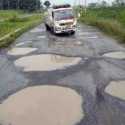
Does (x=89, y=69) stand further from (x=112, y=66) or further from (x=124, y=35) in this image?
(x=124, y=35)

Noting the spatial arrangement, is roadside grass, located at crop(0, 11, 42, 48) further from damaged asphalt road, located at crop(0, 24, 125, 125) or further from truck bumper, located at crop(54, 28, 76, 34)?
damaged asphalt road, located at crop(0, 24, 125, 125)

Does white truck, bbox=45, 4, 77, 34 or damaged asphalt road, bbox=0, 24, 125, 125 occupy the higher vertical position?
white truck, bbox=45, 4, 77, 34

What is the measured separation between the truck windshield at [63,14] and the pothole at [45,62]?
1240cm

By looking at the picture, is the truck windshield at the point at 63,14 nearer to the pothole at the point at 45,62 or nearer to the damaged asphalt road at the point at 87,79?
the damaged asphalt road at the point at 87,79

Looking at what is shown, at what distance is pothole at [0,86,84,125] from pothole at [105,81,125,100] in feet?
2.78

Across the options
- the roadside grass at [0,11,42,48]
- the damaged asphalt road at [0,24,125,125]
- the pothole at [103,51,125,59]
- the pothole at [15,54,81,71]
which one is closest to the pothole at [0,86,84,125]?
the damaged asphalt road at [0,24,125,125]

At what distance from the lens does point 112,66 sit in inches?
427

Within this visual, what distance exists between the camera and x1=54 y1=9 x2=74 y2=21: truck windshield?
1016 inches

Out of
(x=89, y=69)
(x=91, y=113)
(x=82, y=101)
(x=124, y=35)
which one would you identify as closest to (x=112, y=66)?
(x=89, y=69)

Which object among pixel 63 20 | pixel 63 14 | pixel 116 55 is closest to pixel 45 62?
pixel 116 55

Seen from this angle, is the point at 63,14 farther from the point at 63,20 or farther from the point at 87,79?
the point at 87,79

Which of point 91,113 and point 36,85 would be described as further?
point 36,85

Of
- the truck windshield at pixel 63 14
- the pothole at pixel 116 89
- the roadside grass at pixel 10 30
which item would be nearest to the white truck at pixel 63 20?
the truck windshield at pixel 63 14

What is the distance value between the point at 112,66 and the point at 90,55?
2.56 metres
